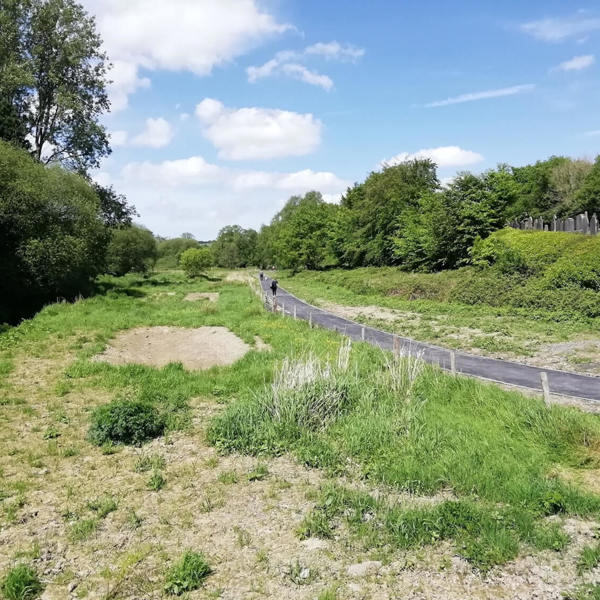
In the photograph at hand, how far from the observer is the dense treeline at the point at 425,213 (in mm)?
40188

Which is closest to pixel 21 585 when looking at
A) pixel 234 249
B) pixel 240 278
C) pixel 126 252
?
pixel 126 252

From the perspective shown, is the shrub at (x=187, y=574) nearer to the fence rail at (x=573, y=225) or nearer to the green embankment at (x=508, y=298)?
the green embankment at (x=508, y=298)

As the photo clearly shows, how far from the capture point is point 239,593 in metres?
6.13

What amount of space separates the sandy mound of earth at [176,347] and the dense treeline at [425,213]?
24.8 metres

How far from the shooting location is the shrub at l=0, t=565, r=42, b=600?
599 cm

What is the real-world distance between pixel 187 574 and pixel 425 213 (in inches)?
1790

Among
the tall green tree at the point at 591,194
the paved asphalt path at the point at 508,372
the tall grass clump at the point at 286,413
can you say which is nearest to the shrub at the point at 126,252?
the paved asphalt path at the point at 508,372

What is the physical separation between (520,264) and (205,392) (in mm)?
25677

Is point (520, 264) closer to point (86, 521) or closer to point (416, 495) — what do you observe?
point (416, 495)

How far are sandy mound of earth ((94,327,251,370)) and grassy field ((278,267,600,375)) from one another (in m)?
9.65

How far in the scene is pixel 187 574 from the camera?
6340 mm

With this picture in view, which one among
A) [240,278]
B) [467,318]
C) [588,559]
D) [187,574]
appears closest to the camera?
[187,574]

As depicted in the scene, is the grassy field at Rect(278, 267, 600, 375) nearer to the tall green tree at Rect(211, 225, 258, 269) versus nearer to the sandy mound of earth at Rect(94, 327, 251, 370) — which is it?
the sandy mound of earth at Rect(94, 327, 251, 370)

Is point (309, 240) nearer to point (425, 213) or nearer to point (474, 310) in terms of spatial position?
point (425, 213)
